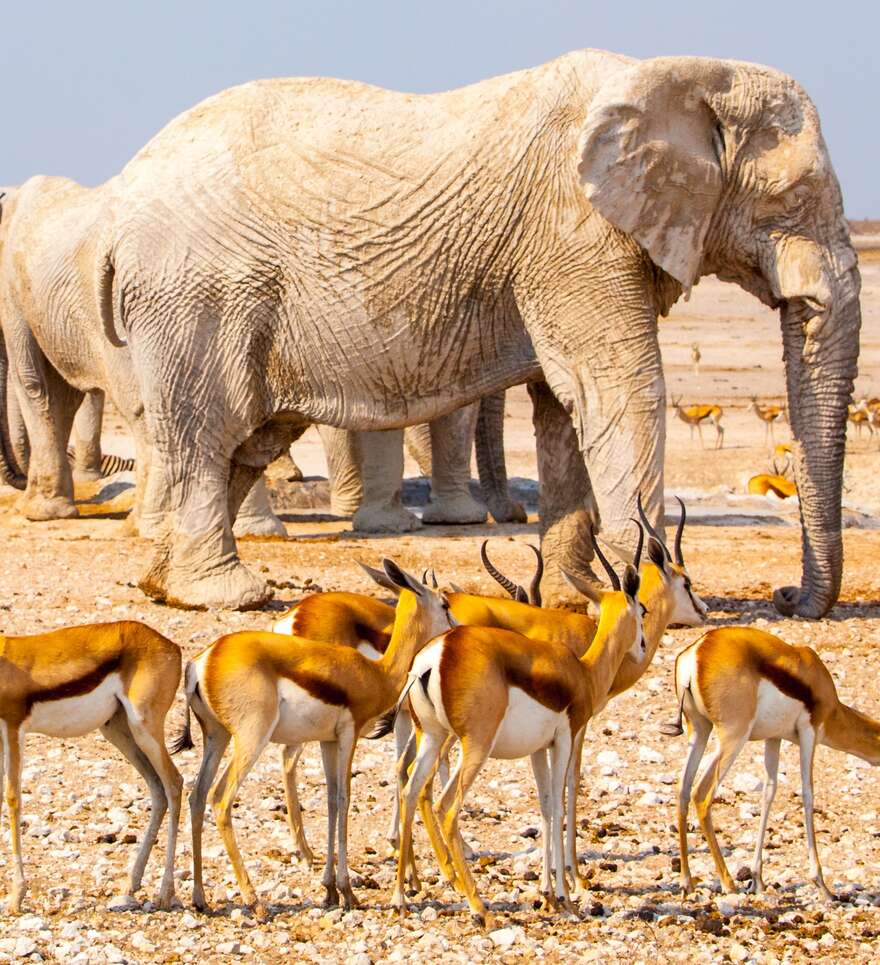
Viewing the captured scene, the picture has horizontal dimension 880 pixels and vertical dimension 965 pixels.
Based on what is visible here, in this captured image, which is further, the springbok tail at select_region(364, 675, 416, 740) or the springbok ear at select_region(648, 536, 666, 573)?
the springbok ear at select_region(648, 536, 666, 573)

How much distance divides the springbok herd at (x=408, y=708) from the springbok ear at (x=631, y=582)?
0.01m

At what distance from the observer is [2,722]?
6.70m

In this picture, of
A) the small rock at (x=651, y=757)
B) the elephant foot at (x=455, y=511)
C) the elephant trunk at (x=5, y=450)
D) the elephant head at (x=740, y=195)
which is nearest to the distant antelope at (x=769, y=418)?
the elephant foot at (x=455, y=511)

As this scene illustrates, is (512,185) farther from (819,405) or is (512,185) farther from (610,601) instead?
(610,601)

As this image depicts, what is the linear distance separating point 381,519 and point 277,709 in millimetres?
10846

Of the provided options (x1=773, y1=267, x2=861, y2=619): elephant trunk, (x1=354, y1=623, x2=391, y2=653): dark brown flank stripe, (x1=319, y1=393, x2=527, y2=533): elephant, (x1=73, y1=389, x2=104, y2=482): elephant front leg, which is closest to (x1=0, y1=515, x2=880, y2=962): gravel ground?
(x1=773, y1=267, x2=861, y2=619): elephant trunk

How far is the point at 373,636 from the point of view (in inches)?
328

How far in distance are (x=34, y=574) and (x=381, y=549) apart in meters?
3.21

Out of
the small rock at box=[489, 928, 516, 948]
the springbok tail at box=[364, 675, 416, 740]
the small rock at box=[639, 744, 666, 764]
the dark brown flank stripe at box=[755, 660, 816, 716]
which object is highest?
the dark brown flank stripe at box=[755, 660, 816, 716]

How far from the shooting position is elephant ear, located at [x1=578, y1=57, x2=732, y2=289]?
1123cm

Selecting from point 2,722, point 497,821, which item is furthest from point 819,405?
point 2,722

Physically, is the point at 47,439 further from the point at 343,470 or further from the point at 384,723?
the point at 384,723

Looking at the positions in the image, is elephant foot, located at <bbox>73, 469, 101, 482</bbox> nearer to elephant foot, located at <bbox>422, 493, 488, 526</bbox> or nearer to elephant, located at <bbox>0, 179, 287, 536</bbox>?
elephant, located at <bbox>0, 179, 287, 536</bbox>

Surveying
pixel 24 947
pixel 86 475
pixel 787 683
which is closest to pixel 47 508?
pixel 86 475
